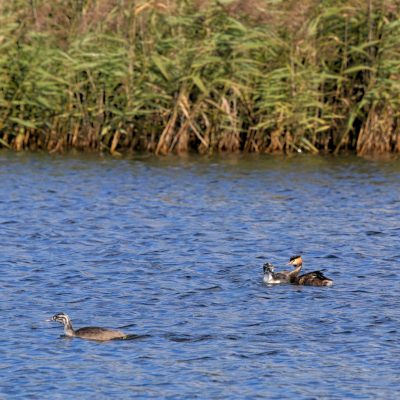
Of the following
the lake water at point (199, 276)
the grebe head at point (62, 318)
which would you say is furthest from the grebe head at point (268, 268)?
the grebe head at point (62, 318)

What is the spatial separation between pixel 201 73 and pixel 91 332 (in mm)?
13810

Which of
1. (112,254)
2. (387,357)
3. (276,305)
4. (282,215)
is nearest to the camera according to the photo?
(387,357)

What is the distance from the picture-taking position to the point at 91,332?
40.9 feet

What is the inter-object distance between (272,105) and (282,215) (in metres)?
5.31

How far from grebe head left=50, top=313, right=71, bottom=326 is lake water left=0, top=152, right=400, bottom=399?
0.58 feet

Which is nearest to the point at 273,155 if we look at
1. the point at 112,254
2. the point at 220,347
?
the point at 112,254

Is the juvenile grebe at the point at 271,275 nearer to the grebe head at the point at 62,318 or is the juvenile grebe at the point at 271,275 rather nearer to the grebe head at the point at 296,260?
the grebe head at the point at 296,260

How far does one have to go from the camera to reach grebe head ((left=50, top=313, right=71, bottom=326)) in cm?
1266

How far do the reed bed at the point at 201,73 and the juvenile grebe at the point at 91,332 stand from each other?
1289 centimetres

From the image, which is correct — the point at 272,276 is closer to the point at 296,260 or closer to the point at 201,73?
the point at 296,260

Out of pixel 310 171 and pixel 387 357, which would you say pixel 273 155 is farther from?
pixel 387 357

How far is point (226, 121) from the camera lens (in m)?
25.6

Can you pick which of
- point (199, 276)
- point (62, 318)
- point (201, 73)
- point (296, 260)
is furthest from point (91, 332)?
point (201, 73)

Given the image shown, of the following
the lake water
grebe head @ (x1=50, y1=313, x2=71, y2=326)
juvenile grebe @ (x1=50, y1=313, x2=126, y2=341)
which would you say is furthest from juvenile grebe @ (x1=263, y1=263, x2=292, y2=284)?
grebe head @ (x1=50, y1=313, x2=71, y2=326)
